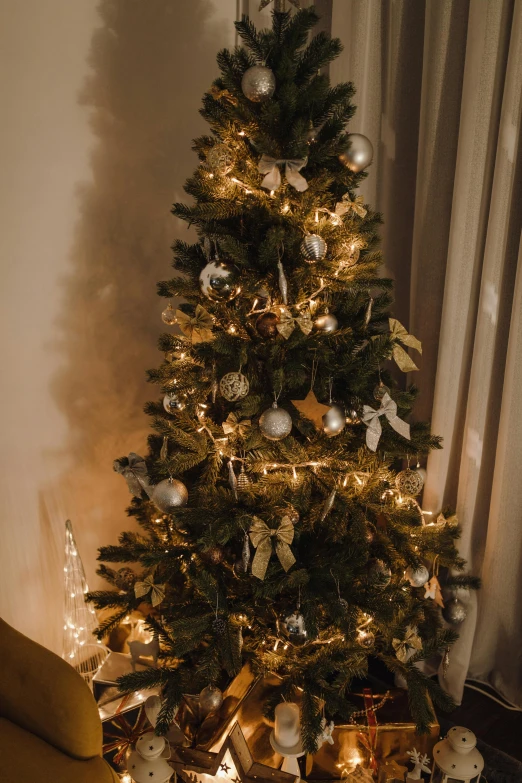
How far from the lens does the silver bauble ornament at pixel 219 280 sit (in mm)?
1228

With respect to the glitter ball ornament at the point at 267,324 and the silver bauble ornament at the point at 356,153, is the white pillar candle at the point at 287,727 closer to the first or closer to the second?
the glitter ball ornament at the point at 267,324

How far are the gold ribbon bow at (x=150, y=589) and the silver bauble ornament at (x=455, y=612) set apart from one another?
88 centimetres

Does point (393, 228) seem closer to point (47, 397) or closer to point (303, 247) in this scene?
point (303, 247)

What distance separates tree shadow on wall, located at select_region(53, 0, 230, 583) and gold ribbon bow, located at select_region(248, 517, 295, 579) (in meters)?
0.83

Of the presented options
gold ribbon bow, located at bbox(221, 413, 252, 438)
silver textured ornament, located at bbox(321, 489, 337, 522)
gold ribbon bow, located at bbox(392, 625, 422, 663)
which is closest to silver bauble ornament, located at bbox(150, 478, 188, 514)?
gold ribbon bow, located at bbox(221, 413, 252, 438)

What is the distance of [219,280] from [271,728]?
3.66 ft

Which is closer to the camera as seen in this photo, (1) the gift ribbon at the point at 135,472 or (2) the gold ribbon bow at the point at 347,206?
(2) the gold ribbon bow at the point at 347,206

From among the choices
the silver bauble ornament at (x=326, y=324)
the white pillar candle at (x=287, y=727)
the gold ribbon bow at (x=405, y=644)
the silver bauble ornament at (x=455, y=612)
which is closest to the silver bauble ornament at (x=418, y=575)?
the gold ribbon bow at (x=405, y=644)

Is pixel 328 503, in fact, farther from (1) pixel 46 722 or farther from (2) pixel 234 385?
(1) pixel 46 722

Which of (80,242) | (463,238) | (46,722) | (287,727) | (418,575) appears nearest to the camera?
(46,722)

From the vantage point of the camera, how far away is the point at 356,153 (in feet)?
4.03

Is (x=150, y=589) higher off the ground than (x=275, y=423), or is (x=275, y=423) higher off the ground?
(x=275, y=423)

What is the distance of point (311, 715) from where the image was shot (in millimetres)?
1268

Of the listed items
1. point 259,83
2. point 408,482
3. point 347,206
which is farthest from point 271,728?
point 259,83
